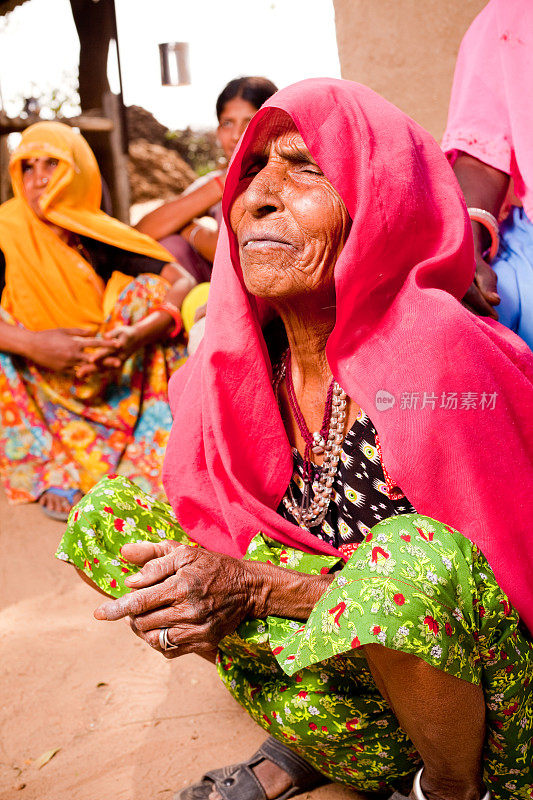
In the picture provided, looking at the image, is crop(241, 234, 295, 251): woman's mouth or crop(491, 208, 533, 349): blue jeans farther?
crop(491, 208, 533, 349): blue jeans

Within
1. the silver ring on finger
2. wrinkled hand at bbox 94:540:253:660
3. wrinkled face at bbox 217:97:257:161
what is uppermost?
wrinkled face at bbox 217:97:257:161

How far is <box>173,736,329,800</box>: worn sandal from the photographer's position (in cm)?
189

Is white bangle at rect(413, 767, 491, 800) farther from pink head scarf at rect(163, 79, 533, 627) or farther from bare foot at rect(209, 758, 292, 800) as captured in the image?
bare foot at rect(209, 758, 292, 800)

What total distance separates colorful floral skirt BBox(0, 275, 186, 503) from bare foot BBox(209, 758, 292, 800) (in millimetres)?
2107

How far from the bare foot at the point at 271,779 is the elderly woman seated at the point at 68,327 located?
204 centimetres

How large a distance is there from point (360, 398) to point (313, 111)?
0.59 metres

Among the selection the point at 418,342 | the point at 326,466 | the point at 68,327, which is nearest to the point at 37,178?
the point at 68,327

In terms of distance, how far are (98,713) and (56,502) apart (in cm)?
164

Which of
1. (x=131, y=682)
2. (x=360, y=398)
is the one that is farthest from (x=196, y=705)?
(x=360, y=398)

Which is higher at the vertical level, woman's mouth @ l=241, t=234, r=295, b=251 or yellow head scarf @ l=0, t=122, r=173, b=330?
woman's mouth @ l=241, t=234, r=295, b=251

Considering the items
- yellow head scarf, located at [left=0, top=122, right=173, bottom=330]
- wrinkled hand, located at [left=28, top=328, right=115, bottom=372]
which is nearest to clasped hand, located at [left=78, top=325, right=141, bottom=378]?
wrinkled hand, located at [left=28, top=328, right=115, bottom=372]

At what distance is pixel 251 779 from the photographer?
191 centimetres

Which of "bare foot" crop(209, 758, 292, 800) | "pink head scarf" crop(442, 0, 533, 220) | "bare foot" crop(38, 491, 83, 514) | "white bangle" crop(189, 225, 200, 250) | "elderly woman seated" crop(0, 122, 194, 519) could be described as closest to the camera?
"bare foot" crop(209, 758, 292, 800)

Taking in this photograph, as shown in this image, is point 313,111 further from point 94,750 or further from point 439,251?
point 94,750
